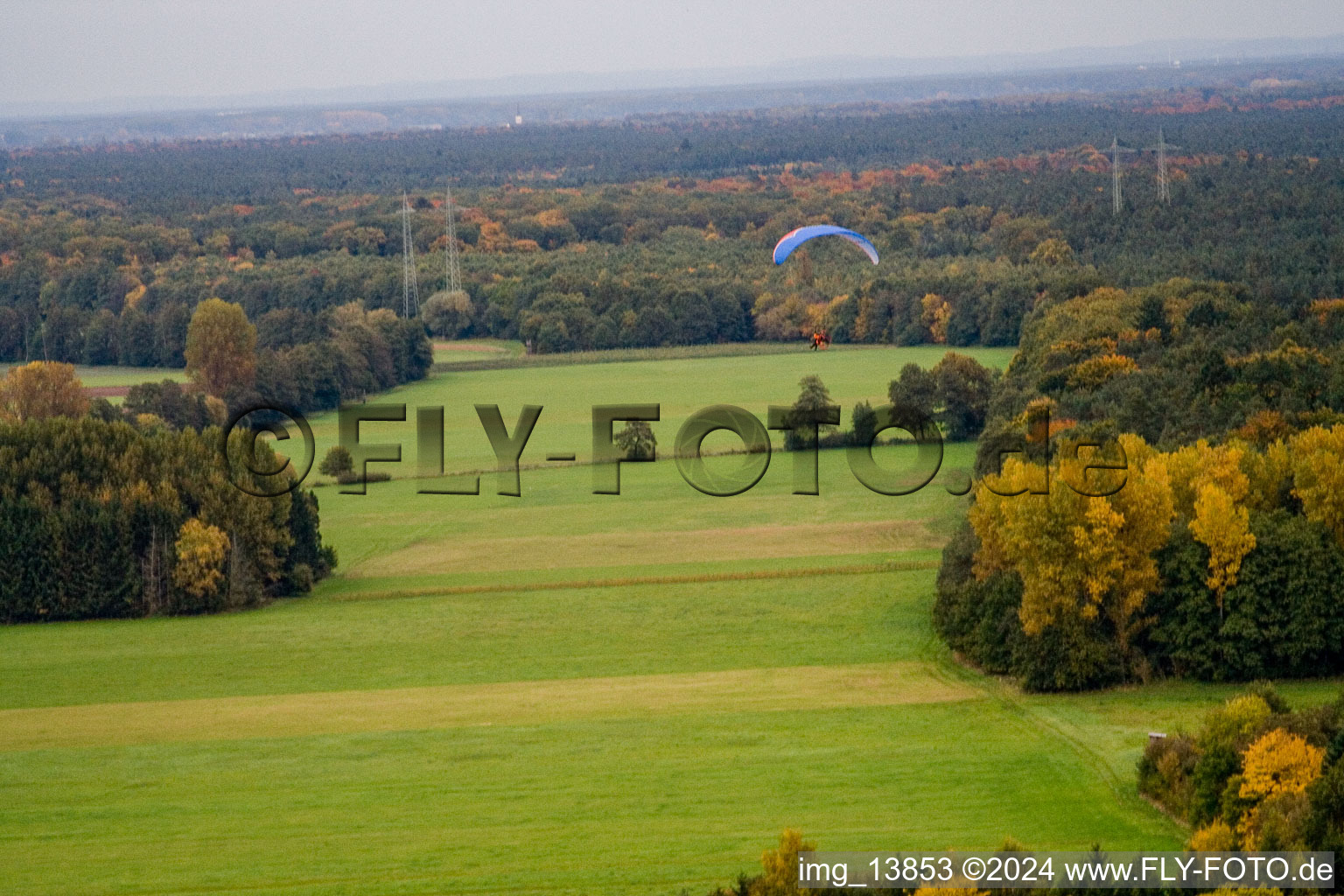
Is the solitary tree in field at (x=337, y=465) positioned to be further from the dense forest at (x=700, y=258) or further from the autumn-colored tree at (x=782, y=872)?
the autumn-colored tree at (x=782, y=872)

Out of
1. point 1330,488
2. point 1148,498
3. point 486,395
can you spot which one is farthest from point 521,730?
point 486,395

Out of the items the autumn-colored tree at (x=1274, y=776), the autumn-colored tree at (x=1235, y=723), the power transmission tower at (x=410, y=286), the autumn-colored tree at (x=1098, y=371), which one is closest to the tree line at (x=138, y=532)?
the autumn-colored tree at (x=1098, y=371)

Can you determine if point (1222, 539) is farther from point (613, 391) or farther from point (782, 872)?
point (613, 391)

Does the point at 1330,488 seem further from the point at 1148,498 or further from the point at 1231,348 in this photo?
the point at 1231,348

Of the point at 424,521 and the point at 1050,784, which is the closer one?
the point at 1050,784

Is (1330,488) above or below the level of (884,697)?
above

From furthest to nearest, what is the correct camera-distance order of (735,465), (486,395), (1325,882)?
(486,395) → (735,465) → (1325,882)
